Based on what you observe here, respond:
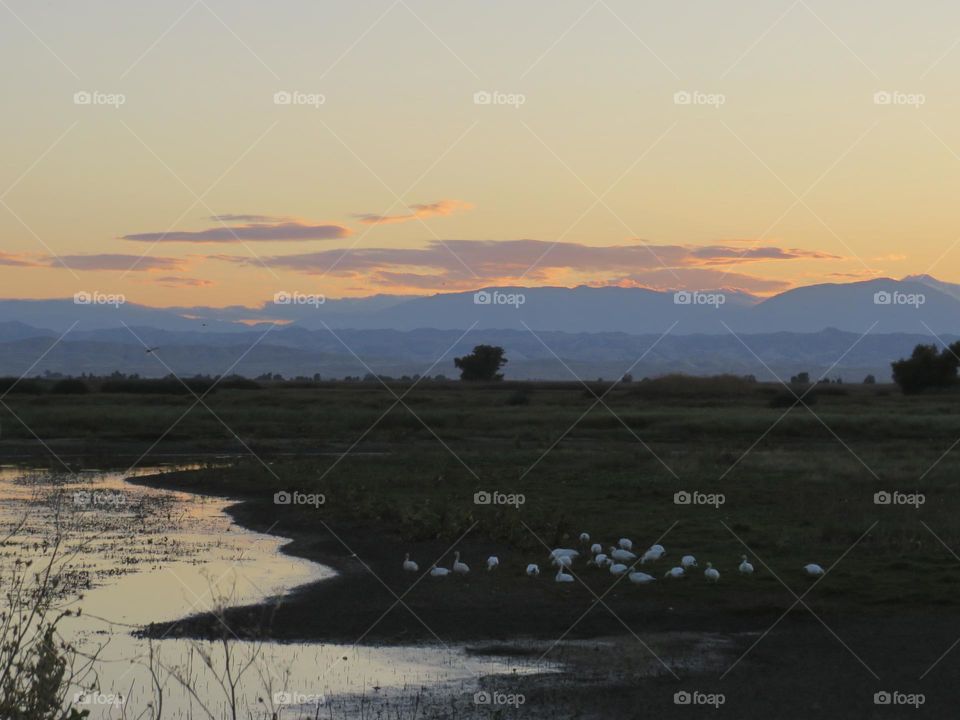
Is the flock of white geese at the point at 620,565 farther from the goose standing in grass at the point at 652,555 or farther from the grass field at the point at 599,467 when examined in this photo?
the grass field at the point at 599,467

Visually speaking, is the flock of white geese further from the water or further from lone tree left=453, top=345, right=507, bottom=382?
lone tree left=453, top=345, right=507, bottom=382

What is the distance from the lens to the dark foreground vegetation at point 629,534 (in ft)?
Result: 44.0

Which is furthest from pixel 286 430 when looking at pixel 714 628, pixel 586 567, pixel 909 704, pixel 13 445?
pixel 909 704

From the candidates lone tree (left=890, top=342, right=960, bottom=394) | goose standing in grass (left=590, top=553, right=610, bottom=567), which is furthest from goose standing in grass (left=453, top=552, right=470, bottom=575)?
lone tree (left=890, top=342, right=960, bottom=394)

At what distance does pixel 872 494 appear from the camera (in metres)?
28.2

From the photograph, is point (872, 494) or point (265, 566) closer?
point (265, 566)

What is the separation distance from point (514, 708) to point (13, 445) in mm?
39467

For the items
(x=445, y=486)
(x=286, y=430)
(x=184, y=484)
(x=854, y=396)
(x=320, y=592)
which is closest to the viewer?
(x=320, y=592)

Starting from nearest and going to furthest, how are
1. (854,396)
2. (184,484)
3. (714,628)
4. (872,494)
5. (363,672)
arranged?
(363,672) → (714,628) → (872,494) → (184,484) → (854,396)

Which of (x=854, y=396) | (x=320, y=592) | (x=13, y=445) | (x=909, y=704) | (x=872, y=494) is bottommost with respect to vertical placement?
(x=909, y=704)

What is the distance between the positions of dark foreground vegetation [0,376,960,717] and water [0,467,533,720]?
63 cm

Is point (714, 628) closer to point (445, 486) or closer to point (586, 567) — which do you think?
point (586, 567)

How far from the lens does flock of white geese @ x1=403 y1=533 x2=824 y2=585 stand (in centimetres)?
1794

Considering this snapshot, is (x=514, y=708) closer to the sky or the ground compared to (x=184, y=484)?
closer to the ground
